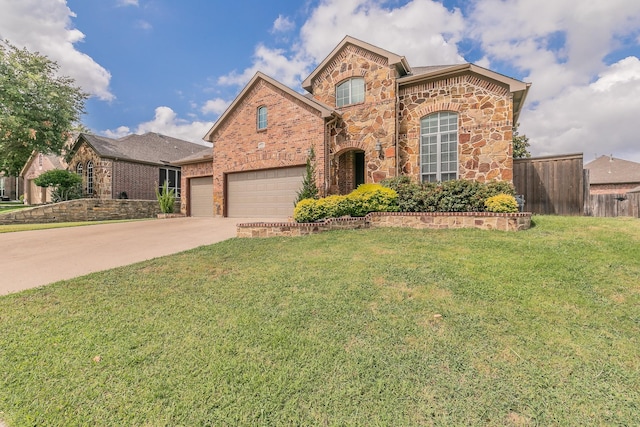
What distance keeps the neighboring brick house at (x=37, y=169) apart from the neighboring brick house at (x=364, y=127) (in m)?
20.6

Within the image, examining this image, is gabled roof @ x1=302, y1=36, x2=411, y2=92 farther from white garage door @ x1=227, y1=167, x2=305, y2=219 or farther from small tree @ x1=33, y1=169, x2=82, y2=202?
small tree @ x1=33, y1=169, x2=82, y2=202

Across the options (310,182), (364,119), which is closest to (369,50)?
(364,119)

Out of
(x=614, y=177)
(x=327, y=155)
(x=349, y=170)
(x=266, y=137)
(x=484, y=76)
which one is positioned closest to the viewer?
(x=484, y=76)

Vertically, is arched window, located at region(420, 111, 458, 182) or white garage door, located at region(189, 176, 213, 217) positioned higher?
arched window, located at region(420, 111, 458, 182)

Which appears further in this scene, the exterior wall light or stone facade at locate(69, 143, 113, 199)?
stone facade at locate(69, 143, 113, 199)

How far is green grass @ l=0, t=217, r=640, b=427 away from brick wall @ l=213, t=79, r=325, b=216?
24.8ft

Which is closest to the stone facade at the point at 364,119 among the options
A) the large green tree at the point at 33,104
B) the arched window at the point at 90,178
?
the arched window at the point at 90,178

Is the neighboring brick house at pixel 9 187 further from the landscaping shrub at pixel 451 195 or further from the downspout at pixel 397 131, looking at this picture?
the landscaping shrub at pixel 451 195

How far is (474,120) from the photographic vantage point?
996cm

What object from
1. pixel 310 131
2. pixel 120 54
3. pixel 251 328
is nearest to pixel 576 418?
pixel 251 328

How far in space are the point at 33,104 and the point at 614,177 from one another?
49.2 meters

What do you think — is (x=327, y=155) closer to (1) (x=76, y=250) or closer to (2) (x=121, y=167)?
(1) (x=76, y=250)

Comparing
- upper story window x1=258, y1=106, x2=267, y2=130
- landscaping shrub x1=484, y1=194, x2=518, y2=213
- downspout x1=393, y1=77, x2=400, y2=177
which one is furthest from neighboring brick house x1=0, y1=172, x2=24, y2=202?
landscaping shrub x1=484, y1=194, x2=518, y2=213

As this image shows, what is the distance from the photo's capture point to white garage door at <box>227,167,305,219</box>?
11984 millimetres
